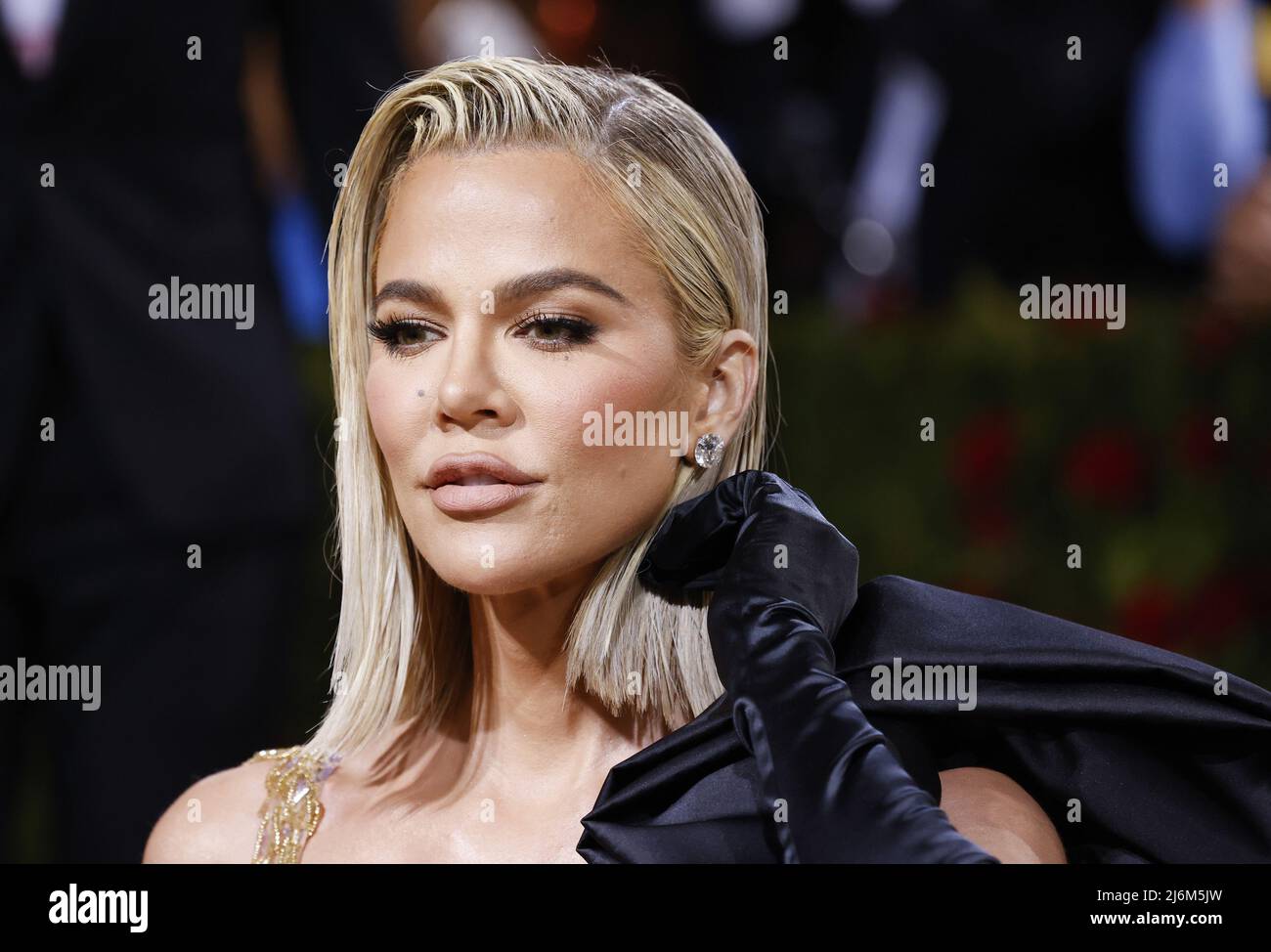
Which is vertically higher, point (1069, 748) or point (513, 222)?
point (513, 222)

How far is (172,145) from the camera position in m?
3.76

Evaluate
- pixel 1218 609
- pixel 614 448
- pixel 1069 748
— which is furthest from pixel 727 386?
pixel 1218 609

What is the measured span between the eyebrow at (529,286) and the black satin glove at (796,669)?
31 centimetres

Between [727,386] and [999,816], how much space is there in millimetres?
696

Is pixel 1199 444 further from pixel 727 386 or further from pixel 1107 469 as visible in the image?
pixel 727 386

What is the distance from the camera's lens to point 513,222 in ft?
7.66

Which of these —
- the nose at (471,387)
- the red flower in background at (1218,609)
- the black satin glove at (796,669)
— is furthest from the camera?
the red flower in background at (1218,609)

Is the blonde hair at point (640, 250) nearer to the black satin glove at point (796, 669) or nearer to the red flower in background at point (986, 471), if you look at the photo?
the black satin glove at point (796, 669)

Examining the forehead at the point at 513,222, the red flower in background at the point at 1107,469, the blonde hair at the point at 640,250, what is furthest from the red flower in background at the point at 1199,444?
the forehead at the point at 513,222

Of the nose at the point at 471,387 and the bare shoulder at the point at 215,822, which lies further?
the bare shoulder at the point at 215,822

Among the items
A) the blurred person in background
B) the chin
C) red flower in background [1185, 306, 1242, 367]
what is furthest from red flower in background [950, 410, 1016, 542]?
the chin

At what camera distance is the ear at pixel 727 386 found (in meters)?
2.46

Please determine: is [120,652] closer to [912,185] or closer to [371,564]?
[371,564]

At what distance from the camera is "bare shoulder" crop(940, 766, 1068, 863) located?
217 cm
